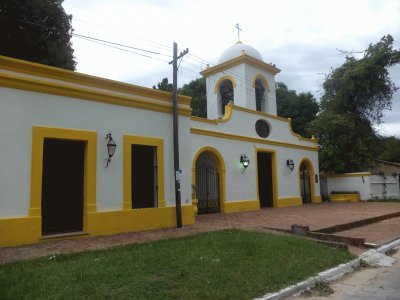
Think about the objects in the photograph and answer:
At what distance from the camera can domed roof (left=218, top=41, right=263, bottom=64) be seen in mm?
19547

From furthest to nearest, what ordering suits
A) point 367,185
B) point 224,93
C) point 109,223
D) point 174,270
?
1. point 367,185
2. point 224,93
3. point 109,223
4. point 174,270

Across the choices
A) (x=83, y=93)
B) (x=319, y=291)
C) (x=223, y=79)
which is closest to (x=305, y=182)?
(x=223, y=79)

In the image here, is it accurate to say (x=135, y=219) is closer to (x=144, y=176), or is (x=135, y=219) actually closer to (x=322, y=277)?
(x=144, y=176)

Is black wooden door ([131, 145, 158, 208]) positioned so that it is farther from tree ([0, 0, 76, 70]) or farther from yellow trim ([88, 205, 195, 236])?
tree ([0, 0, 76, 70])

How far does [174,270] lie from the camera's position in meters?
5.65

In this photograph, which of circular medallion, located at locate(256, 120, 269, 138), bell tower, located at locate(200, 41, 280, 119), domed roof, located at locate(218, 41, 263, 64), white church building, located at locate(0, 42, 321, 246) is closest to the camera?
white church building, located at locate(0, 42, 321, 246)

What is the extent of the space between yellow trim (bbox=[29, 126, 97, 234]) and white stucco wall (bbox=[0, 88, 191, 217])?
113 millimetres

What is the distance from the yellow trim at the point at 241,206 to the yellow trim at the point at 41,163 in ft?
25.1

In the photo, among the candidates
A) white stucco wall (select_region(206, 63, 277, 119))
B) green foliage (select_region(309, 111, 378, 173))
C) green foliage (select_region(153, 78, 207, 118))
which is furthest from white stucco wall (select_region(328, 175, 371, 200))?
green foliage (select_region(153, 78, 207, 118))

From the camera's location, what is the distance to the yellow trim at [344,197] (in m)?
22.3

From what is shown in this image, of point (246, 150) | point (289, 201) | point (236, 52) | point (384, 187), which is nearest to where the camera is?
point (246, 150)

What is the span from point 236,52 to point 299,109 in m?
15.4

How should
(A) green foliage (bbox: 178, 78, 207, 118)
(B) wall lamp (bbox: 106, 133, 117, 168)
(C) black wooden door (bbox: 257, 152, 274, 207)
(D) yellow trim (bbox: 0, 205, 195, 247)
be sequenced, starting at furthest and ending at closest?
(A) green foliage (bbox: 178, 78, 207, 118), (C) black wooden door (bbox: 257, 152, 274, 207), (B) wall lamp (bbox: 106, 133, 117, 168), (D) yellow trim (bbox: 0, 205, 195, 247)

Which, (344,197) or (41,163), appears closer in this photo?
(41,163)
